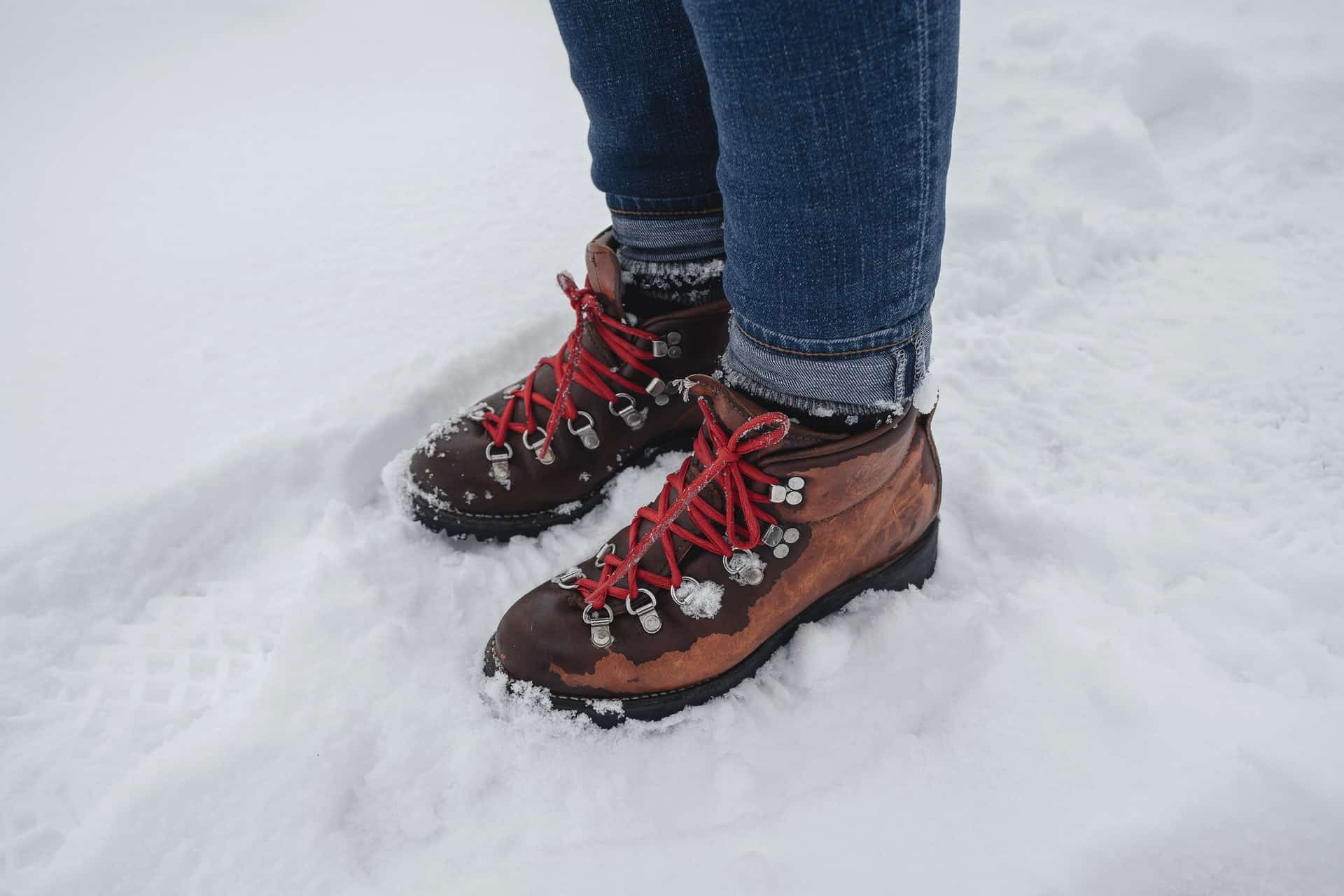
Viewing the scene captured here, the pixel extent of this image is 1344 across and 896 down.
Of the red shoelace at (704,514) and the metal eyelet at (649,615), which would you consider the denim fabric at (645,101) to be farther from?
the metal eyelet at (649,615)

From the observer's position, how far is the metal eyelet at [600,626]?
84 centimetres

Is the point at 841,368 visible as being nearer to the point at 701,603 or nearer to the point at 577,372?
the point at 701,603

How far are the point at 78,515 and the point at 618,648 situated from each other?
854 mm

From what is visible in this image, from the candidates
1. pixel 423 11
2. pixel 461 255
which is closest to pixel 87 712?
pixel 461 255

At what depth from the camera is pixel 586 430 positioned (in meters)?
1.07

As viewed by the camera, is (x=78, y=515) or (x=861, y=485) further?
(x=78, y=515)

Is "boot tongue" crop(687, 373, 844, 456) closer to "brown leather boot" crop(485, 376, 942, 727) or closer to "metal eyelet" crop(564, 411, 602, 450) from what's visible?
"brown leather boot" crop(485, 376, 942, 727)

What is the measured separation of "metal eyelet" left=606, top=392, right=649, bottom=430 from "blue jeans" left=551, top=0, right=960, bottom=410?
10.4 inches

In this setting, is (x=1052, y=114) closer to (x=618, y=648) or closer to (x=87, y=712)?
(x=618, y=648)

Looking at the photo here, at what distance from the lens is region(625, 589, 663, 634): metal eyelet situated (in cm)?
84

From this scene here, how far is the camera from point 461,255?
5.43ft

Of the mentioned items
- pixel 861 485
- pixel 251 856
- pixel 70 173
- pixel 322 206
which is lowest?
pixel 251 856

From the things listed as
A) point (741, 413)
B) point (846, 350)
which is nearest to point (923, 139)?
point (846, 350)

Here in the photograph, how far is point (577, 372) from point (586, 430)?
8cm
